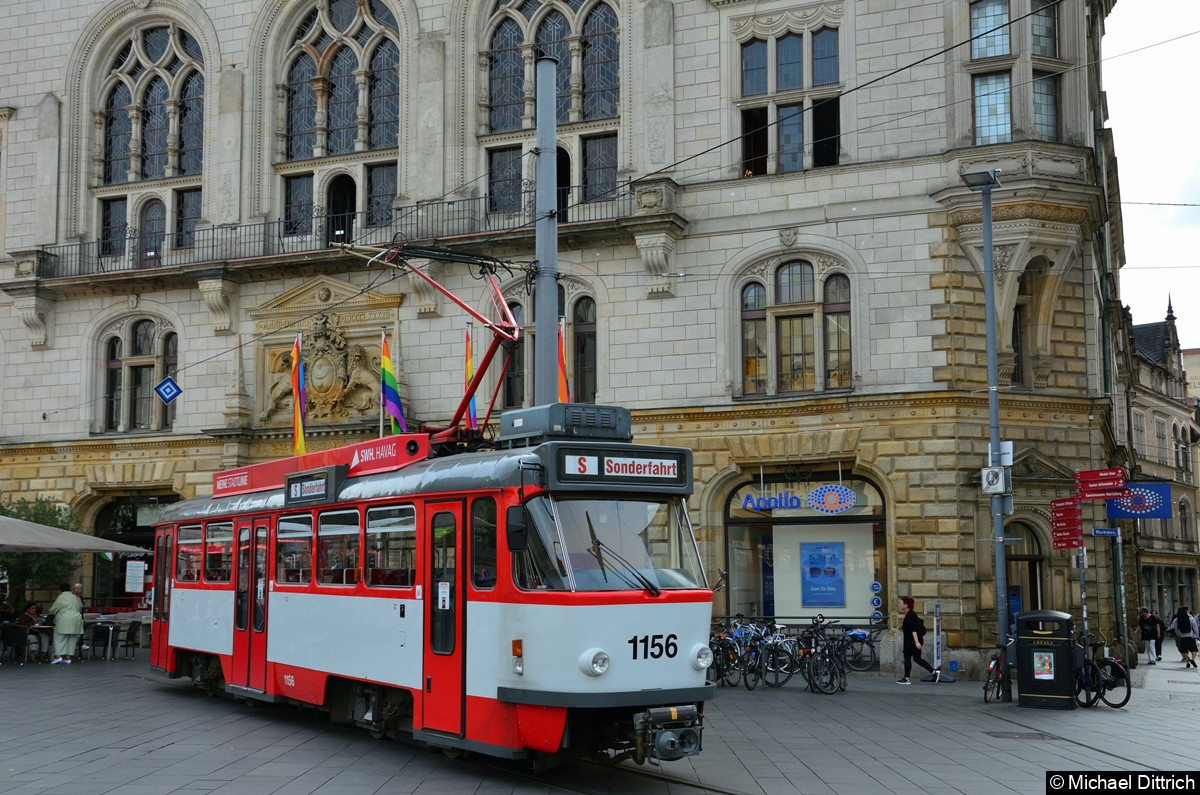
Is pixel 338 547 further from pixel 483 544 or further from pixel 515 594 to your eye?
pixel 515 594

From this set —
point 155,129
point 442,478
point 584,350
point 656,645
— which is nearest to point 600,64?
point 584,350

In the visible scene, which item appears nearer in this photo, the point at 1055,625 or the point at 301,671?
the point at 301,671

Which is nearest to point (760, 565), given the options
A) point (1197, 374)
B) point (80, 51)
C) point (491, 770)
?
point (491, 770)

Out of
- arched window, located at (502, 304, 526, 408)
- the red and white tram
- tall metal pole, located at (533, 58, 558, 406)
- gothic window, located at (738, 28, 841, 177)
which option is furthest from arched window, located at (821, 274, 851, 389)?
the red and white tram

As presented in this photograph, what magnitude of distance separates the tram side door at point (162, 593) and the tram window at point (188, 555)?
15.9 inches

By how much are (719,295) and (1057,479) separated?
815 cm

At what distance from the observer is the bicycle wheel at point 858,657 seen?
2495 cm

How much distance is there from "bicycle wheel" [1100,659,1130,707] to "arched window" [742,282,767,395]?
9.72 m

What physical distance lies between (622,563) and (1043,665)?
9.99m

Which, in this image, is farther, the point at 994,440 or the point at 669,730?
the point at 994,440

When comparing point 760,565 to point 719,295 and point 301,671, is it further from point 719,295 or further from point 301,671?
point 301,671

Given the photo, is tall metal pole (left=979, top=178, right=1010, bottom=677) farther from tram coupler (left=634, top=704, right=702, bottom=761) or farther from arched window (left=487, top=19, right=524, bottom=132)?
arched window (left=487, top=19, right=524, bottom=132)

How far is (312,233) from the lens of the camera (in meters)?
32.3

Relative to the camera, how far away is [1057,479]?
25.5 m
